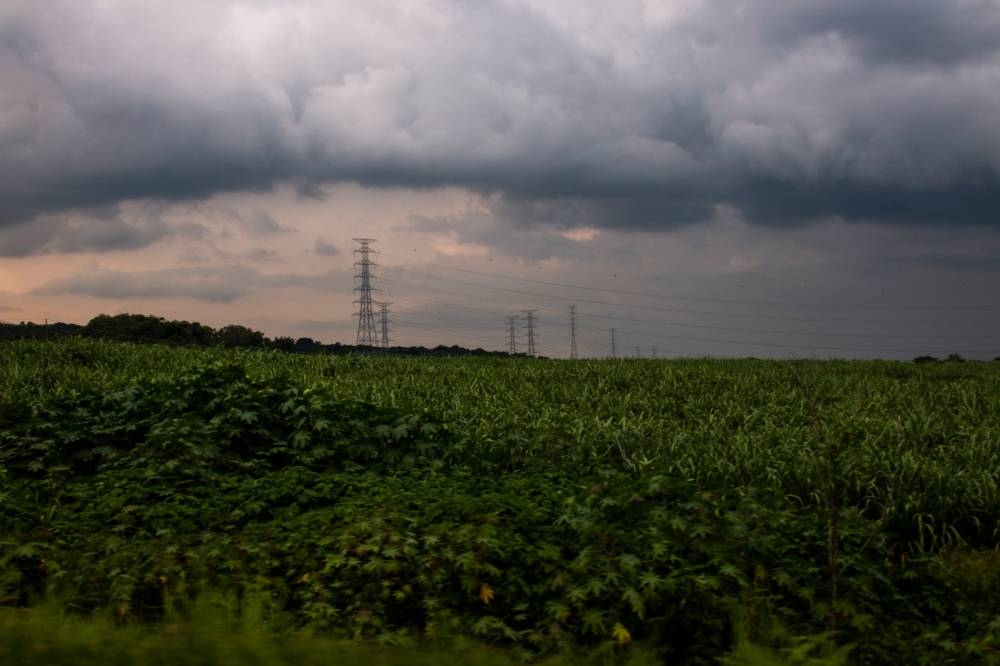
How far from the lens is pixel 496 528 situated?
22.8 feet

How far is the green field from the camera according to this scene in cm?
591

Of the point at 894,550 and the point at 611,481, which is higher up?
the point at 611,481

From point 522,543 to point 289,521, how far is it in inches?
89.5

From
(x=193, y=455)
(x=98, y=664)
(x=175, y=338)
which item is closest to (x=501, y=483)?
(x=193, y=455)

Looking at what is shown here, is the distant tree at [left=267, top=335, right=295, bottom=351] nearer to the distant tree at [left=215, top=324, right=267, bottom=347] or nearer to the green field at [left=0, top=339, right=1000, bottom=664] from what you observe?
the distant tree at [left=215, top=324, right=267, bottom=347]

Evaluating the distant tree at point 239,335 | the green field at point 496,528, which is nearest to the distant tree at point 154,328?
the distant tree at point 239,335

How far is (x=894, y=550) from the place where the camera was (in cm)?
888

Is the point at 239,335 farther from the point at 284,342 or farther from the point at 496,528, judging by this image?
the point at 496,528

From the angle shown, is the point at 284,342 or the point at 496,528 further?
the point at 284,342

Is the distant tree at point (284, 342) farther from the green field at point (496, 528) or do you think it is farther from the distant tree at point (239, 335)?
the green field at point (496, 528)

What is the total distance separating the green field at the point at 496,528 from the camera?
5.91 meters

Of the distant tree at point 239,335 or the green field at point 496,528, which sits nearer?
the green field at point 496,528

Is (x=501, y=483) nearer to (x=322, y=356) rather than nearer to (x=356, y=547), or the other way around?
(x=356, y=547)

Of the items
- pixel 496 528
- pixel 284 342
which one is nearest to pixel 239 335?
pixel 284 342
